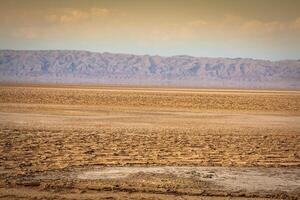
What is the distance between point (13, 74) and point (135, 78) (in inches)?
1874

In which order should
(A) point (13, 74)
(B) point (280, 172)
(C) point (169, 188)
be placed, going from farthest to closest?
(A) point (13, 74) < (B) point (280, 172) < (C) point (169, 188)

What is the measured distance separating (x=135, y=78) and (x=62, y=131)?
18128 centimetres

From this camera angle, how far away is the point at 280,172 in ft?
33.4

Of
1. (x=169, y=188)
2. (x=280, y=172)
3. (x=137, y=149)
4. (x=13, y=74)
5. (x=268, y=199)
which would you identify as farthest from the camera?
(x=13, y=74)

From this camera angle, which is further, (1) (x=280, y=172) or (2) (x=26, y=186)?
(1) (x=280, y=172)

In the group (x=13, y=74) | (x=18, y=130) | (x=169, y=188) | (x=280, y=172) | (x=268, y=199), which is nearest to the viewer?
(x=268, y=199)

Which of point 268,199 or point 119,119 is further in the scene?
point 119,119

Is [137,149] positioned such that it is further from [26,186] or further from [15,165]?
[26,186]

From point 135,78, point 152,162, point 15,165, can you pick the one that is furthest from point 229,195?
point 135,78

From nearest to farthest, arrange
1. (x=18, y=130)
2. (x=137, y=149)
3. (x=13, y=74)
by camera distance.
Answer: (x=137, y=149), (x=18, y=130), (x=13, y=74)

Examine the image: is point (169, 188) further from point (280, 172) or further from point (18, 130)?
point (18, 130)

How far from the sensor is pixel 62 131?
16.9 metres

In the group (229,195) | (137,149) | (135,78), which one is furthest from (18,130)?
(135,78)

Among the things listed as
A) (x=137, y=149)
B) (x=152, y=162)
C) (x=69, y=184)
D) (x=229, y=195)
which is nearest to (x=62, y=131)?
(x=137, y=149)
